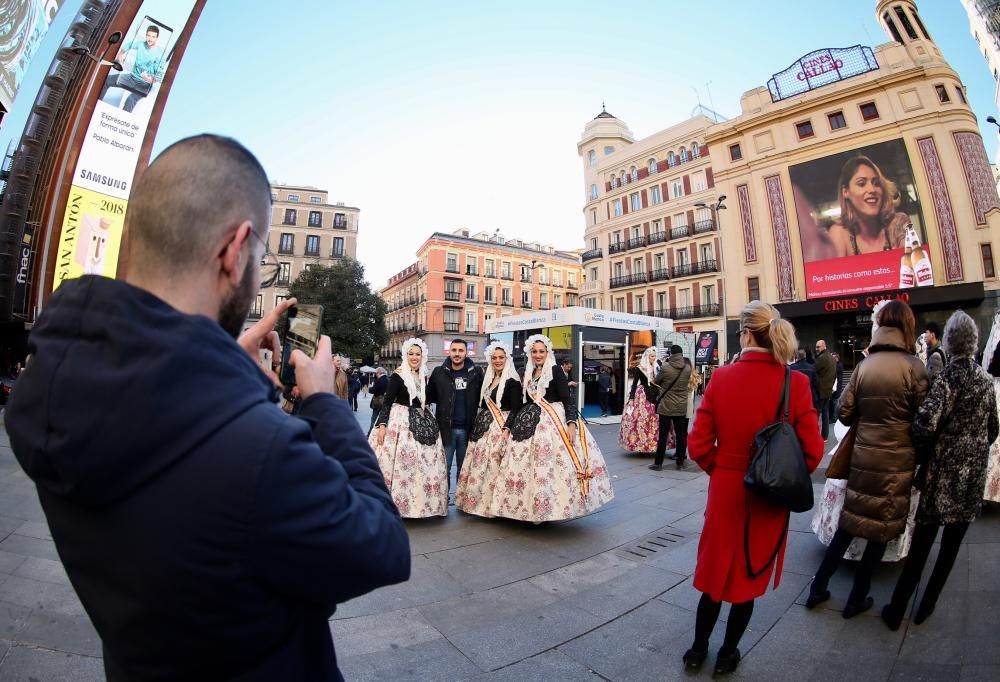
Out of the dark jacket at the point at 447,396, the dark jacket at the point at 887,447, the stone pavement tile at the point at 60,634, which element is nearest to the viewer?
the stone pavement tile at the point at 60,634

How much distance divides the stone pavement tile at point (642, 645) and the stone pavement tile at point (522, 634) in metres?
0.10

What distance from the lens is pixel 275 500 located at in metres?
0.71

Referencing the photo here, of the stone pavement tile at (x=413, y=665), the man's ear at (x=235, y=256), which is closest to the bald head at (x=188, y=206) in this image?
the man's ear at (x=235, y=256)

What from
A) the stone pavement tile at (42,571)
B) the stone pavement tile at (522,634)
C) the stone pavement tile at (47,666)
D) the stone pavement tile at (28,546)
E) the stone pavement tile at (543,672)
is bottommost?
the stone pavement tile at (543,672)

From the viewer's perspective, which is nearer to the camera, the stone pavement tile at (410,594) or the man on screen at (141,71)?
the stone pavement tile at (410,594)

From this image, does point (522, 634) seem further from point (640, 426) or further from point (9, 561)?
point (640, 426)

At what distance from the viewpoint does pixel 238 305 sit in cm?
91

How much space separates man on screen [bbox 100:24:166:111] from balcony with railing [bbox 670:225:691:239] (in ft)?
101

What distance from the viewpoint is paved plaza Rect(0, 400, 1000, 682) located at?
240cm

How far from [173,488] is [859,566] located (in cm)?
372

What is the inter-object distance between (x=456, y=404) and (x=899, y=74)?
94.5 feet

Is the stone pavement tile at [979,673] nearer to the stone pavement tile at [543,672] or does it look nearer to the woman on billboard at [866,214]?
the stone pavement tile at [543,672]

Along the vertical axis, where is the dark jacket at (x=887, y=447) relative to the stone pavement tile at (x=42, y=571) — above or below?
above

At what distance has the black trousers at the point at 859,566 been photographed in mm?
2859
